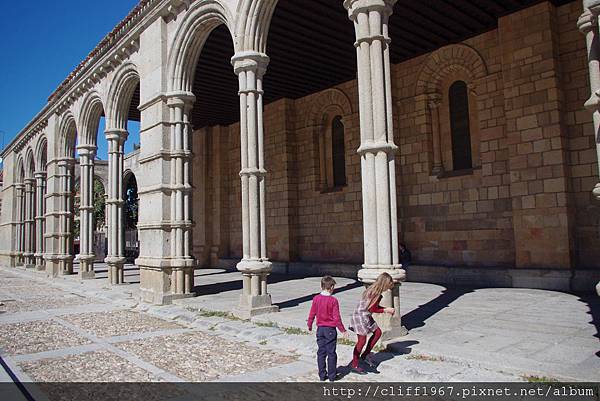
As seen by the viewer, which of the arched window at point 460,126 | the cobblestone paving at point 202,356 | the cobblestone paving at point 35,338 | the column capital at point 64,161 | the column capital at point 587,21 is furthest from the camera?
the column capital at point 64,161

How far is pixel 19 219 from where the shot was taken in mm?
22516

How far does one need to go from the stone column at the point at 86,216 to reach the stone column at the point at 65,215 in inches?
61.1

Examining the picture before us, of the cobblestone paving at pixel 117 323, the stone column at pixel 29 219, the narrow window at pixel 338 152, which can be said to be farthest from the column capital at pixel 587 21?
the stone column at pixel 29 219

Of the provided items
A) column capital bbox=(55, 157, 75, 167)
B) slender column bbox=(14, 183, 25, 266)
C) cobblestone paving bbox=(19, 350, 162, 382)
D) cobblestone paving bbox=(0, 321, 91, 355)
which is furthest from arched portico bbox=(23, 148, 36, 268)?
cobblestone paving bbox=(19, 350, 162, 382)

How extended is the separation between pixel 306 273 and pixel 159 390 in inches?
413

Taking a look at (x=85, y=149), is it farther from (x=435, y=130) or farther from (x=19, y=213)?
(x=435, y=130)

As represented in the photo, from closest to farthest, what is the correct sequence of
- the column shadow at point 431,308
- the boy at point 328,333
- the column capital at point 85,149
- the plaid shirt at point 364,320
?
the boy at point 328,333 → the plaid shirt at point 364,320 → the column shadow at point 431,308 → the column capital at point 85,149

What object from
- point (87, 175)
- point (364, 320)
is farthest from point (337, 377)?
point (87, 175)

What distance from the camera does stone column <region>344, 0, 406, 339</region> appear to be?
575cm

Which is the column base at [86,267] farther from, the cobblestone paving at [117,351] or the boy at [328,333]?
the boy at [328,333]

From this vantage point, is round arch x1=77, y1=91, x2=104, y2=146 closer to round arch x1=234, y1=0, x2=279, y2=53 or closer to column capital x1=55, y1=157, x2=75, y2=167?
column capital x1=55, y1=157, x2=75, y2=167

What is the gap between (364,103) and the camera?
599cm

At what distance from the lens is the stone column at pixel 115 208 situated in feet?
41.8

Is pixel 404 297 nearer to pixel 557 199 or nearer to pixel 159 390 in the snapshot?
pixel 557 199
